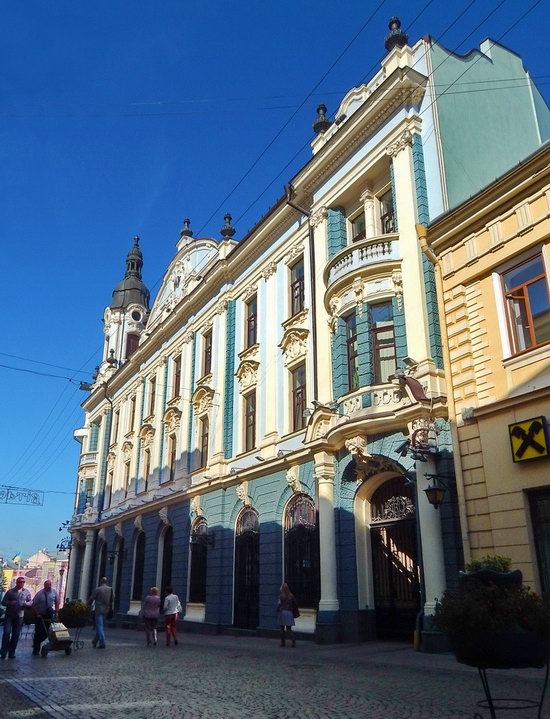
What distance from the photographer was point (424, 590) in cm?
1406

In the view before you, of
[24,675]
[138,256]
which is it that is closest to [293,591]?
[24,675]

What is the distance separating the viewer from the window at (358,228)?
64.6ft

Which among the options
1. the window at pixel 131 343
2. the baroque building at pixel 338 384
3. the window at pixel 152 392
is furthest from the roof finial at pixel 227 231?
the window at pixel 131 343

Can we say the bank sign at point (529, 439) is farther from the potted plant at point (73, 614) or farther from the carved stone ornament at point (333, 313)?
the potted plant at point (73, 614)

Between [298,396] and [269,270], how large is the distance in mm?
5405

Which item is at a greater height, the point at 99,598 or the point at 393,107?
the point at 393,107

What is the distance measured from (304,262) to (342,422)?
23.1 ft

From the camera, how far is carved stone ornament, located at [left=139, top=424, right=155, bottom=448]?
3195 cm

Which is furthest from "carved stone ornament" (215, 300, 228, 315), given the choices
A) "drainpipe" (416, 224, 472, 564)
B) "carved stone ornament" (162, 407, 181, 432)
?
"drainpipe" (416, 224, 472, 564)

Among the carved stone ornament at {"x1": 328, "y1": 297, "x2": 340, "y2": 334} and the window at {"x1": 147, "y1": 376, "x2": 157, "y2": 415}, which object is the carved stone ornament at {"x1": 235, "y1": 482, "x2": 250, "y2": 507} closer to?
the carved stone ornament at {"x1": 328, "y1": 297, "x2": 340, "y2": 334}

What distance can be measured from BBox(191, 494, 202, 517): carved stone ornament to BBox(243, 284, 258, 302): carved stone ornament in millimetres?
8060

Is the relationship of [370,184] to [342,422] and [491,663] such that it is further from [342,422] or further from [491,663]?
[491,663]

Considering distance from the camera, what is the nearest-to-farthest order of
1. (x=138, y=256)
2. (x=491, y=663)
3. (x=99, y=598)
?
(x=491, y=663), (x=99, y=598), (x=138, y=256)

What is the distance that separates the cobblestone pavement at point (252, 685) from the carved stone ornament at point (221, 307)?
15.0m
